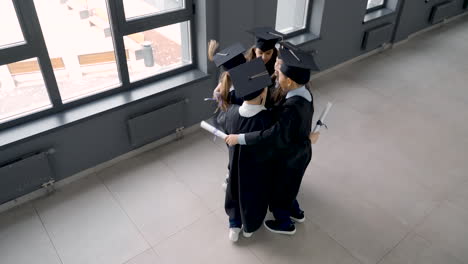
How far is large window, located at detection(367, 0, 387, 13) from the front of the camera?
548 centimetres

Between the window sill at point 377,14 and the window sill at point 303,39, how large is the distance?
3.33 feet

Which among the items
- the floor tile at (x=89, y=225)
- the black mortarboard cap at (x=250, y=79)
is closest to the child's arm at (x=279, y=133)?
the black mortarboard cap at (x=250, y=79)

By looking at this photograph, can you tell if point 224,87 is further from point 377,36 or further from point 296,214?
point 377,36

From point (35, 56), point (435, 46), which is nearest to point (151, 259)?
point (35, 56)

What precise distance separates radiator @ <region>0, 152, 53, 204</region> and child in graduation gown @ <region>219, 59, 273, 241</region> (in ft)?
5.08

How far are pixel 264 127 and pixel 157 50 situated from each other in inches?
67.9

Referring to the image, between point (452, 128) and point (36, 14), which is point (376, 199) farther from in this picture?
point (36, 14)

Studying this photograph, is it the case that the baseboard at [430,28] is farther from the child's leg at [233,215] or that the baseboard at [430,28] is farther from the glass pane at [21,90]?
the glass pane at [21,90]

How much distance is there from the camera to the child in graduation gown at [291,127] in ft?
7.21

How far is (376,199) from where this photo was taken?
3219 mm

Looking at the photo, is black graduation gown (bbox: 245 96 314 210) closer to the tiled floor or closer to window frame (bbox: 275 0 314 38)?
the tiled floor

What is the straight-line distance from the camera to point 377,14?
5.46 m

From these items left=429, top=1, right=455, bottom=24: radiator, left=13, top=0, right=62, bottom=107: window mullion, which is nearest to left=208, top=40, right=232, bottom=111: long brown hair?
left=13, top=0, right=62, bottom=107: window mullion

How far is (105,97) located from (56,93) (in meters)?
0.43
